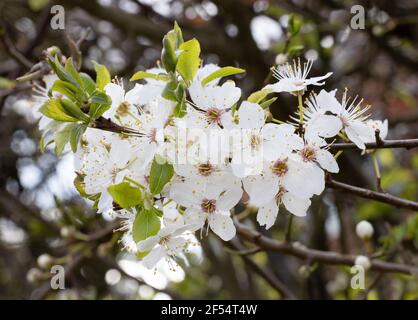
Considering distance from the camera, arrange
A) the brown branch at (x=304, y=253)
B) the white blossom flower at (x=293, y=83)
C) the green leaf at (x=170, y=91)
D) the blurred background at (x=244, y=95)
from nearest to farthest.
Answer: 1. the green leaf at (x=170, y=91)
2. the white blossom flower at (x=293, y=83)
3. the brown branch at (x=304, y=253)
4. the blurred background at (x=244, y=95)

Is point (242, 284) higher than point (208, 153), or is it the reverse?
point (208, 153)

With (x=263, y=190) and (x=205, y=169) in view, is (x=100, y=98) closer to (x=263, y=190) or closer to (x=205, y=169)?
(x=205, y=169)

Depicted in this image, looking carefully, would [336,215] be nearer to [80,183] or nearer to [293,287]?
[293,287]

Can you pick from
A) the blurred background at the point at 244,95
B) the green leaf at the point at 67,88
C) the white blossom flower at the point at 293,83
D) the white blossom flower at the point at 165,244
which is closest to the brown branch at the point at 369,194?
the white blossom flower at the point at 293,83

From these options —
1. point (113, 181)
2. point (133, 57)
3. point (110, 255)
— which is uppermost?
point (133, 57)

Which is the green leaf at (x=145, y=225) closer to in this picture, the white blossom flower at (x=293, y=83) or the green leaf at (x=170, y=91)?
the green leaf at (x=170, y=91)
